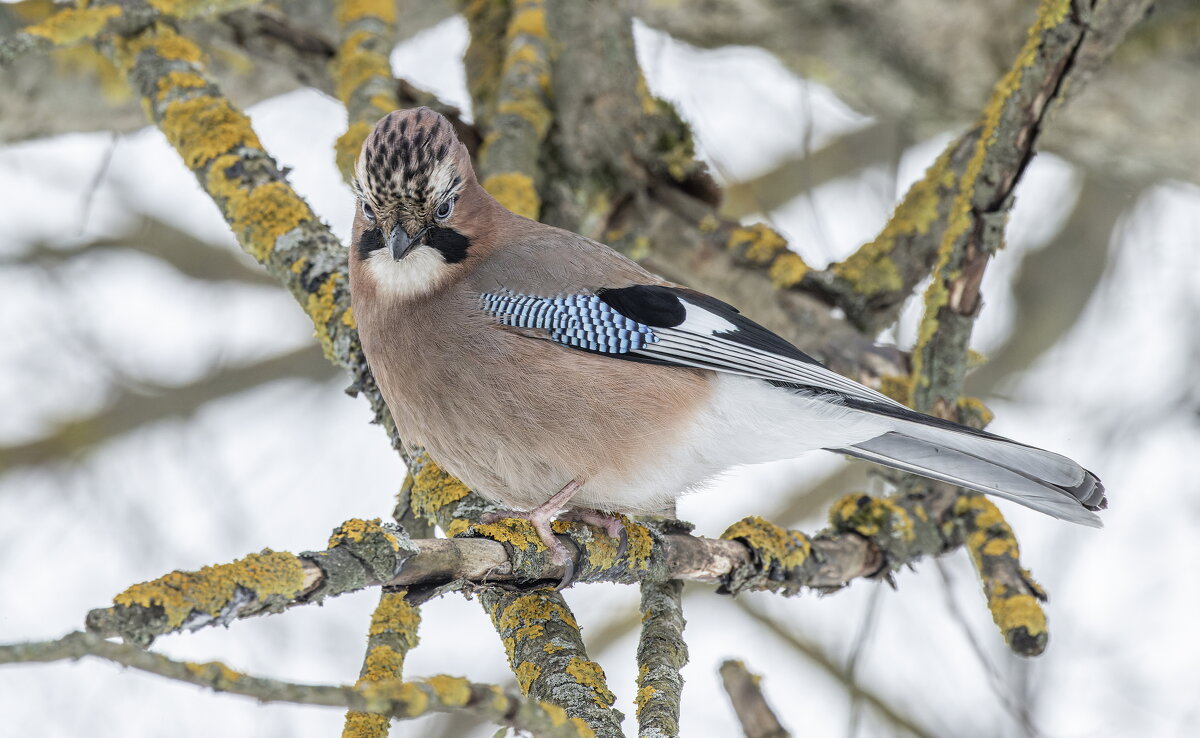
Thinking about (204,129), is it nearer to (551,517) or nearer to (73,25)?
(73,25)

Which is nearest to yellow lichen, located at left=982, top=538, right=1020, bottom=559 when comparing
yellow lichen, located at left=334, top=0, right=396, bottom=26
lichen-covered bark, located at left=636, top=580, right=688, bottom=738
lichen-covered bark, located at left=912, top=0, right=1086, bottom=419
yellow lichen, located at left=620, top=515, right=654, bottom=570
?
lichen-covered bark, located at left=912, top=0, right=1086, bottom=419

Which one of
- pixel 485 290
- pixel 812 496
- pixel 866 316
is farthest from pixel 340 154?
pixel 812 496

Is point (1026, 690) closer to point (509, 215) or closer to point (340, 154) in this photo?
point (509, 215)

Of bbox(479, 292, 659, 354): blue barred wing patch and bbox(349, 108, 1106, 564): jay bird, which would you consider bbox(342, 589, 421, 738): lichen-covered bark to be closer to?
bbox(349, 108, 1106, 564): jay bird

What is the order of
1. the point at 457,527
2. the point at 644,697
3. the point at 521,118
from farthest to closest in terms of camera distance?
1. the point at 521,118
2. the point at 457,527
3. the point at 644,697

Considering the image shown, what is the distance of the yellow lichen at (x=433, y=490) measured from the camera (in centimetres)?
379

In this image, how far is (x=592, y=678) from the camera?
2871 millimetres

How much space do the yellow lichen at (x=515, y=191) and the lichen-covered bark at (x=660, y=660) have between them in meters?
1.91

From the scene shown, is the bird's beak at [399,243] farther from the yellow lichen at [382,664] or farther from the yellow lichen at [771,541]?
the yellow lichen at [771,541]

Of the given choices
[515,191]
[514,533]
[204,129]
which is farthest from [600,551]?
[204,129]

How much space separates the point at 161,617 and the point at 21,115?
435 centimetres

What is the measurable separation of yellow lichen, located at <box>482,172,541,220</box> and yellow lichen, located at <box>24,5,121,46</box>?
5.35ft

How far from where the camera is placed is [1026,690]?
5113mm

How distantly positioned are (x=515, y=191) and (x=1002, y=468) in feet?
7.51
